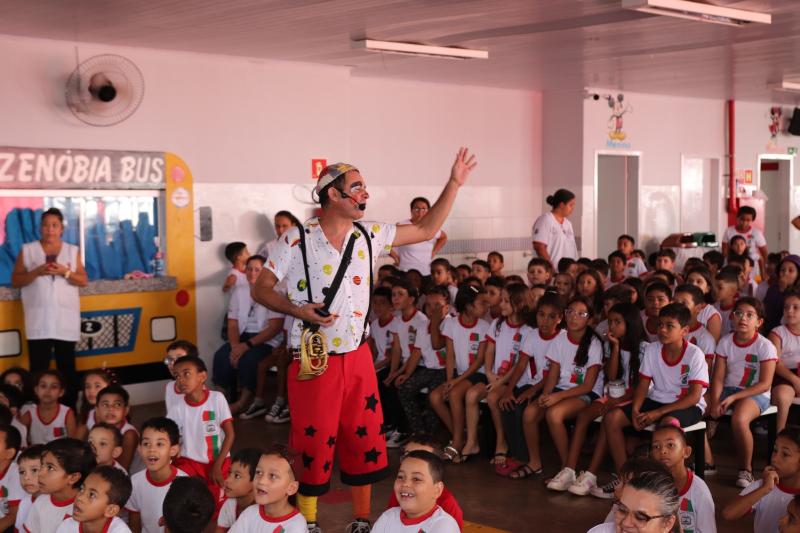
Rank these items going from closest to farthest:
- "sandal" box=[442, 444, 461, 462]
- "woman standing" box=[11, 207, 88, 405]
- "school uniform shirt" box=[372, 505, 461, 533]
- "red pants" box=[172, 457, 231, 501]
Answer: "school uniform shirt" box=[372, 505, 461, 533] < "red pants" box=[172, 457, 231, 501] < "sandal" box=[442, 444, 461, 462] < "woman standing" box=[11, 207, 88, 405]

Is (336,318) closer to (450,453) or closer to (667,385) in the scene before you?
(667,385)

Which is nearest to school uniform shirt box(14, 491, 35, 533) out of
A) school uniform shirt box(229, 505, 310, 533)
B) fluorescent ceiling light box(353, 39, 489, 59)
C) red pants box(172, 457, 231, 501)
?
red pants box(172, 457, 231, 501)

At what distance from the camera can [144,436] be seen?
195 inches

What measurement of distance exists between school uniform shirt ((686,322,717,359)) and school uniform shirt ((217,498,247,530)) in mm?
3239

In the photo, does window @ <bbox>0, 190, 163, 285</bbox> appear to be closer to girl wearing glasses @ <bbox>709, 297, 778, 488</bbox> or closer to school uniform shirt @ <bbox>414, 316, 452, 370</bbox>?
school uniform shirt @ <bbox>414, 316, 452, 370</bbox>

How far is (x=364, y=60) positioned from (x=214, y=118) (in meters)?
1.53

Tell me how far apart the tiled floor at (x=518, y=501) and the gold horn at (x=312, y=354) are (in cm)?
148

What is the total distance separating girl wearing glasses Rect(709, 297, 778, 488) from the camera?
19.7 feet

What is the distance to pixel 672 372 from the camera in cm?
586

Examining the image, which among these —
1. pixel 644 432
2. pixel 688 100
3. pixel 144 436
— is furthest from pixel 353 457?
pixel 688 100

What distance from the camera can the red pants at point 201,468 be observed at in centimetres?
537

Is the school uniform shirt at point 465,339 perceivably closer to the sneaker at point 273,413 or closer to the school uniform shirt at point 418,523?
the sneaker at point 273,413

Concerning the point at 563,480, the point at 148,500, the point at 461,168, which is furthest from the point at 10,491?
the point at 563,480

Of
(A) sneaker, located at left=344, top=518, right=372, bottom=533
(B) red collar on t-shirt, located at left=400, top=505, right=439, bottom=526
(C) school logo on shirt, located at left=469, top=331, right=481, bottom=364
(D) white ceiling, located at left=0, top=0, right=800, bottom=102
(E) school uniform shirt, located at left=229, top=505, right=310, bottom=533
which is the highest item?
(D) white ceiling, located at left=0, top=0, right=800, bottom=102
